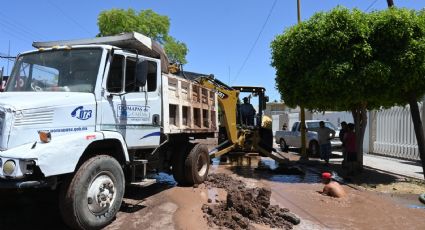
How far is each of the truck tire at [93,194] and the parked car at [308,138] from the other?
49.2ft

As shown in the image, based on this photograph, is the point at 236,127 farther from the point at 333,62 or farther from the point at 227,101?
the point at 333,62

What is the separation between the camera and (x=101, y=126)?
7070 mm

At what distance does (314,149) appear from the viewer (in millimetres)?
20703

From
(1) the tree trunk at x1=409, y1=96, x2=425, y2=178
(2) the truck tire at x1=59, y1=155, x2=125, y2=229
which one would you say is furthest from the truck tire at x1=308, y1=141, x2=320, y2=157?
(2) the truck tire at x1=59, y1=155, x2=125, y2=229

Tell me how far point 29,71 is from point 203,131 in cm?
463

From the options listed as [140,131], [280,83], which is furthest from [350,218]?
[280,83]

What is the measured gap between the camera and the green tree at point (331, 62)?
11352 mm

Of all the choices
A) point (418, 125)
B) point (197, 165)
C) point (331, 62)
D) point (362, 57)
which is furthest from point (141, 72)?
point (418, 125)

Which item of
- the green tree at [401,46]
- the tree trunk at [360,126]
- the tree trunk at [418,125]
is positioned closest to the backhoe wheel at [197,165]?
the green tree at [401,46]

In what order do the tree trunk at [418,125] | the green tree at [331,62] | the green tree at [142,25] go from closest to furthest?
the green tree at [331,62] → the tree trunk at [418,125] → the green tree at [142,25]

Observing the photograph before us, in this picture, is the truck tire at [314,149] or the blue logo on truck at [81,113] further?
the truck tire at [314,149]

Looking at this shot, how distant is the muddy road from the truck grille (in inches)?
52.6

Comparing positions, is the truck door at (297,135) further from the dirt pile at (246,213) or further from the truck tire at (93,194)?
the truck tire at (93,194)

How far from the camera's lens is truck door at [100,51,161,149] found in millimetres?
7262
